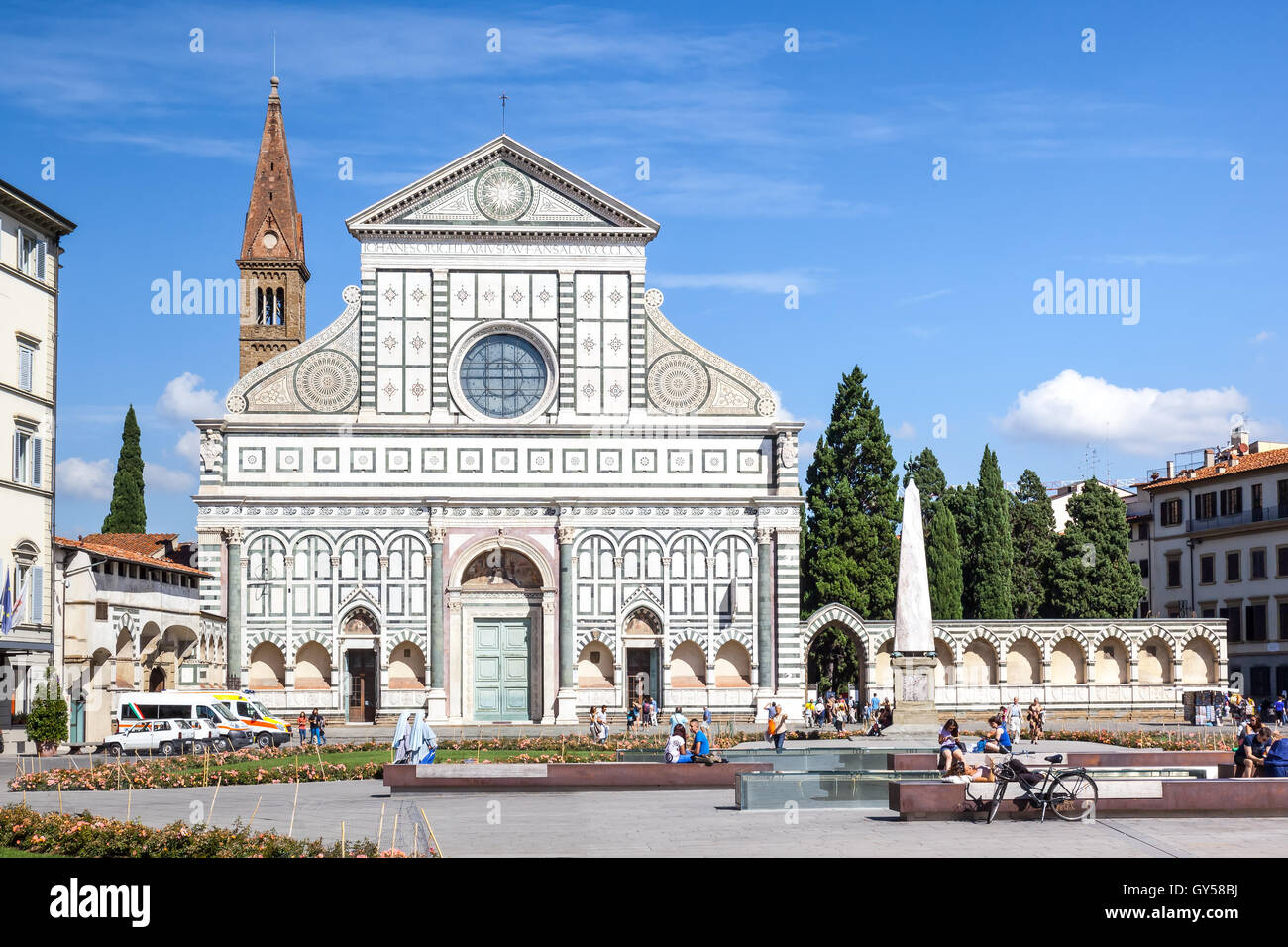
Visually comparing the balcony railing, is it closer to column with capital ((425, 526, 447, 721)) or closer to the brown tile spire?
column with capital ((425, 526, 447, 721))

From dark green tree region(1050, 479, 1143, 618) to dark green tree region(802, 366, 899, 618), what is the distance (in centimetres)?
1083

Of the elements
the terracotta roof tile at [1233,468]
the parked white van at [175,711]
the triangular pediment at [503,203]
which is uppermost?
the triangular pediment at [503,203]

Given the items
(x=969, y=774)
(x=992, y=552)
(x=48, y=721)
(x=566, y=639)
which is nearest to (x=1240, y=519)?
(x=992, y=552)

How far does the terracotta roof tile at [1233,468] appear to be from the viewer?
63062 millimetres

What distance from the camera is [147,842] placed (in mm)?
15867

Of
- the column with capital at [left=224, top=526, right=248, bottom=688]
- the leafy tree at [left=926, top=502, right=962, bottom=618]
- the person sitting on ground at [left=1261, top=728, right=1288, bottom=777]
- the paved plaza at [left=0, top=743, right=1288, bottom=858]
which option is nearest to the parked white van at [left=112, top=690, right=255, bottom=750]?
the column with capital at [left=224, top=526, right=248, bottom=688]

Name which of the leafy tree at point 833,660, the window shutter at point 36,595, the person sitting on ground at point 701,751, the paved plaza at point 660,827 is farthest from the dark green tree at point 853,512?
the paved plaza at point 660,827

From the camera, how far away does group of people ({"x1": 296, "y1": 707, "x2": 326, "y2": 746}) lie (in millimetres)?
39875

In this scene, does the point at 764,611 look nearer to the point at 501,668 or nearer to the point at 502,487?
the point at 501,668

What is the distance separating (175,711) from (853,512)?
2953cm

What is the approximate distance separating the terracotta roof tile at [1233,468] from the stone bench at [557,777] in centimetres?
4343

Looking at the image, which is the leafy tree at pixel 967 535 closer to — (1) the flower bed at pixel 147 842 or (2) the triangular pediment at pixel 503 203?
(2) the triangular pediment at pixel 503 203

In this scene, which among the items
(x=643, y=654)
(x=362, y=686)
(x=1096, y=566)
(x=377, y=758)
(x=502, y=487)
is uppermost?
(x=502, y=487)
